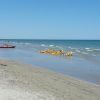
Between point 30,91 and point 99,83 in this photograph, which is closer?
point 30,91

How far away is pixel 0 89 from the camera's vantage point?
1002 cm

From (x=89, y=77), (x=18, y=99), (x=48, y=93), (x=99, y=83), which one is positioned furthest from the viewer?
(x=89, y=77)

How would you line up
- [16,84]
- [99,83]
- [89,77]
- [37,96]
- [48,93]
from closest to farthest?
[37,96] → [48,93] → [16,84] → [99,83] → [89,77]

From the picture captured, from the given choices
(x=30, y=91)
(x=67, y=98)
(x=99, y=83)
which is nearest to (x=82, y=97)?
(x=67, y=98)

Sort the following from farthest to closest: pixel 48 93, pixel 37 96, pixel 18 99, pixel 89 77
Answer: pixel 89 77
pixel 48 93
pixel 37 96
pixel 18 99

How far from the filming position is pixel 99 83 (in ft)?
50.3

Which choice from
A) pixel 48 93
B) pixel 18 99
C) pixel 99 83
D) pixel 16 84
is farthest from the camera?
pixel 99 83

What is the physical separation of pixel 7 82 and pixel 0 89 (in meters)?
1.48

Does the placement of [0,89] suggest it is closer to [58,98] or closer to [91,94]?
[58,98]

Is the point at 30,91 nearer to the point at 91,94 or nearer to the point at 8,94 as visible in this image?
the point at 8,94

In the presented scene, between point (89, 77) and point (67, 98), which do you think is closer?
point (67, 98)

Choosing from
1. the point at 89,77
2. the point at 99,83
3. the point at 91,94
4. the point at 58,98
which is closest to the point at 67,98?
the point at 58,98

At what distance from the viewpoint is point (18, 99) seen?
29.5 ft

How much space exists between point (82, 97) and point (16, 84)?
2.53 m
